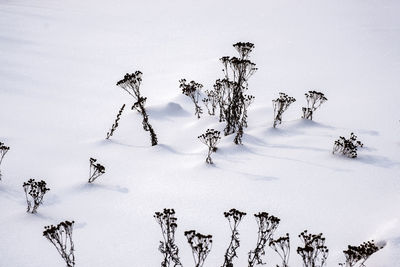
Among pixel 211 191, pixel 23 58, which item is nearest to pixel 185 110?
pixel 211 191

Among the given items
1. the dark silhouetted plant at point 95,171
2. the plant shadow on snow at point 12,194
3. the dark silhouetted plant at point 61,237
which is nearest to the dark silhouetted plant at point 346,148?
the dark silhouetted plant at point 95,171

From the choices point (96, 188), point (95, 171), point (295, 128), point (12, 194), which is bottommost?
point (12, 194)

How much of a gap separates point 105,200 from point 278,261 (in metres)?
3.88

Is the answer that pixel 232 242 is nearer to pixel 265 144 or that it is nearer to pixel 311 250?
pixel 311 250

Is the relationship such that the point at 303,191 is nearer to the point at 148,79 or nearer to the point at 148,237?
the point at 148,237

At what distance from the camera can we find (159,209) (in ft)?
23.0

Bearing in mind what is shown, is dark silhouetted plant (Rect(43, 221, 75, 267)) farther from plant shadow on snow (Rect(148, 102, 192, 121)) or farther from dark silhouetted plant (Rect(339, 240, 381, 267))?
plant shadow on snow (Rect(148, 102, 192, 121))

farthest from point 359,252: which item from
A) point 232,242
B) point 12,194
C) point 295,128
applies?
point 295,128

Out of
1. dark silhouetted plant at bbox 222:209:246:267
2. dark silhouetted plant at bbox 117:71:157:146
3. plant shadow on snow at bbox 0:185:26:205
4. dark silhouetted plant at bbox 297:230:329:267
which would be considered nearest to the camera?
dark silhouetted plant at bbox 297:230:329:267

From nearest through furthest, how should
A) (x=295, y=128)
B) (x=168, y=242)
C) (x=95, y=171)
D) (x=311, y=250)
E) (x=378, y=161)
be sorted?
(x=311, y=250)
(x=168, y=242)
(x=95, y=171)
(x=378, y=161)
(x=295, y=128)

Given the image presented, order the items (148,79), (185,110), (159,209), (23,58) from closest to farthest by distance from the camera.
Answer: (159,209), (185,110), (148,79), (23,58)

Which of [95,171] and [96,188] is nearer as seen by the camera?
A: [96,188]

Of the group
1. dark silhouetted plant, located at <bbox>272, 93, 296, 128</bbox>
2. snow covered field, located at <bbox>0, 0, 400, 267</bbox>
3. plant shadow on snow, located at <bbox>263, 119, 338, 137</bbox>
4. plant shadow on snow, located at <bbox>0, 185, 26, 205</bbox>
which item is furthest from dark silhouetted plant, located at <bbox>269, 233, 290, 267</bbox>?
dark silhouetted plant, located at <bbox>272, 93, 296, 128</bbox>

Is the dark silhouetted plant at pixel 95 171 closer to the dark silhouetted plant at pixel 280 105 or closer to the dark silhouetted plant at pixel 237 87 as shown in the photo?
the dark silhouetted plant at pixel 237 87
